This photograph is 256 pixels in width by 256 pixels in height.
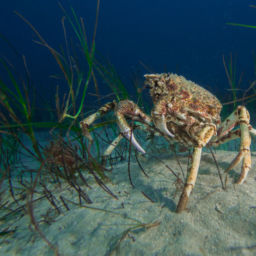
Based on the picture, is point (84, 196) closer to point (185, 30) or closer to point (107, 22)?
point (185, 30)

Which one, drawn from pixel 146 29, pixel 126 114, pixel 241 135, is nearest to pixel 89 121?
pixel 126 114

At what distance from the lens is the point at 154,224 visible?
1714 mm

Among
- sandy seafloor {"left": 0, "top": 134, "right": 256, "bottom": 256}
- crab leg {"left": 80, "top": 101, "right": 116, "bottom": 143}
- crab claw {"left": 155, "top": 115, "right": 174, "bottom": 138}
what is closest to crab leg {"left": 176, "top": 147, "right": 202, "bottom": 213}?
sandy seafloor {"left": 0, "top": 134, "right": 256, "bottom": 256}

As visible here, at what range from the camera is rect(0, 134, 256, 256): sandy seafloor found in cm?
148

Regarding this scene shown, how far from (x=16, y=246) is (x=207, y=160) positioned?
8.67 ft

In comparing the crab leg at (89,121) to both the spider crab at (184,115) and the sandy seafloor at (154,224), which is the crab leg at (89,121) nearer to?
the spider crab at (184,115)

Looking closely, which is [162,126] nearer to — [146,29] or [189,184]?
[189,184]

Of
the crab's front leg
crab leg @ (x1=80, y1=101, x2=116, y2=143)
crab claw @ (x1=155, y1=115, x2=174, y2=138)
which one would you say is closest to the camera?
crab claw @ (x1=155, y1=115, x2=174, y2=138)

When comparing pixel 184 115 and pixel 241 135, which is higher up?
pixel 184 115

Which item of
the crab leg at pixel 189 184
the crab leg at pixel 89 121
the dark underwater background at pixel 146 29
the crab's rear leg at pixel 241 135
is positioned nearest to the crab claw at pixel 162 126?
the crab leg at pixel 189 184

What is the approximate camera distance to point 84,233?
6.10 feet

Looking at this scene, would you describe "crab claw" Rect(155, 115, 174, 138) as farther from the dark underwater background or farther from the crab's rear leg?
the dark underwater background

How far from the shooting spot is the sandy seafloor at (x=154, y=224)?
1478mm

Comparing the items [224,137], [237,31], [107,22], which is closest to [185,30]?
[237,31]
